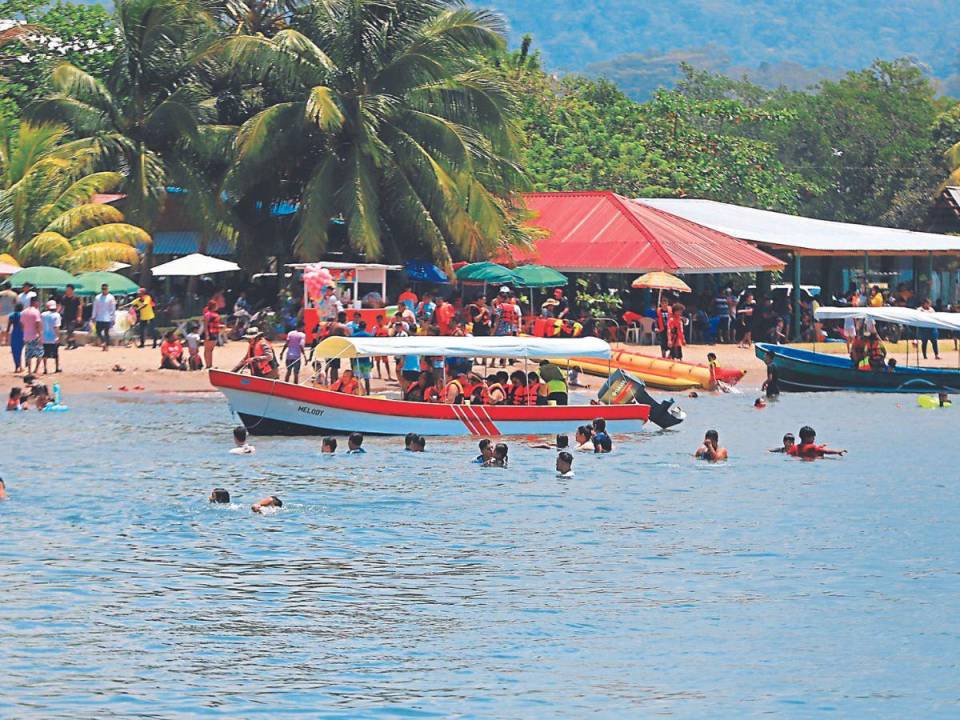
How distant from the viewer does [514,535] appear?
2156cm

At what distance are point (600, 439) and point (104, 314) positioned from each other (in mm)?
15501

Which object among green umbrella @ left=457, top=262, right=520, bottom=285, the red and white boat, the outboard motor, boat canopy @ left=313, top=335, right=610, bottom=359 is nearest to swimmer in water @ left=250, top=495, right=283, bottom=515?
the red and white boat

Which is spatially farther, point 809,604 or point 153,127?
point 153,127

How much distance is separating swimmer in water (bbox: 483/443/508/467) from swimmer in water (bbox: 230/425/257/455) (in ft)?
12.6

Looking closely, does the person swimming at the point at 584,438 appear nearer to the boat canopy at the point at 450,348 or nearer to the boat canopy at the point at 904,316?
the boat canopy at the point at 450,348

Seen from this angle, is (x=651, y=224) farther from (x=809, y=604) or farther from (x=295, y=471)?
(x=809, y=604)

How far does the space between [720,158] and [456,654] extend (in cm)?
5341

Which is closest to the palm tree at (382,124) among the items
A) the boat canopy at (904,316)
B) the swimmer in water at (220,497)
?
the boat canopy at (904,316)

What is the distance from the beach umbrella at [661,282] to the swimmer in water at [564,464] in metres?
16.0

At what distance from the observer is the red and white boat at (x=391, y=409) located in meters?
27.7

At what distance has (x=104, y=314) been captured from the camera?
128 feet

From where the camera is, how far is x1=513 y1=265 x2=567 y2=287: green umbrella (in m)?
42.0

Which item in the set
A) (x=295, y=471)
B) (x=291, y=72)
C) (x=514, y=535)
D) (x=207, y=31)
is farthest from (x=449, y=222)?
(x=514, y=535)

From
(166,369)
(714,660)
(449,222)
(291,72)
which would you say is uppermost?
(291,72)
